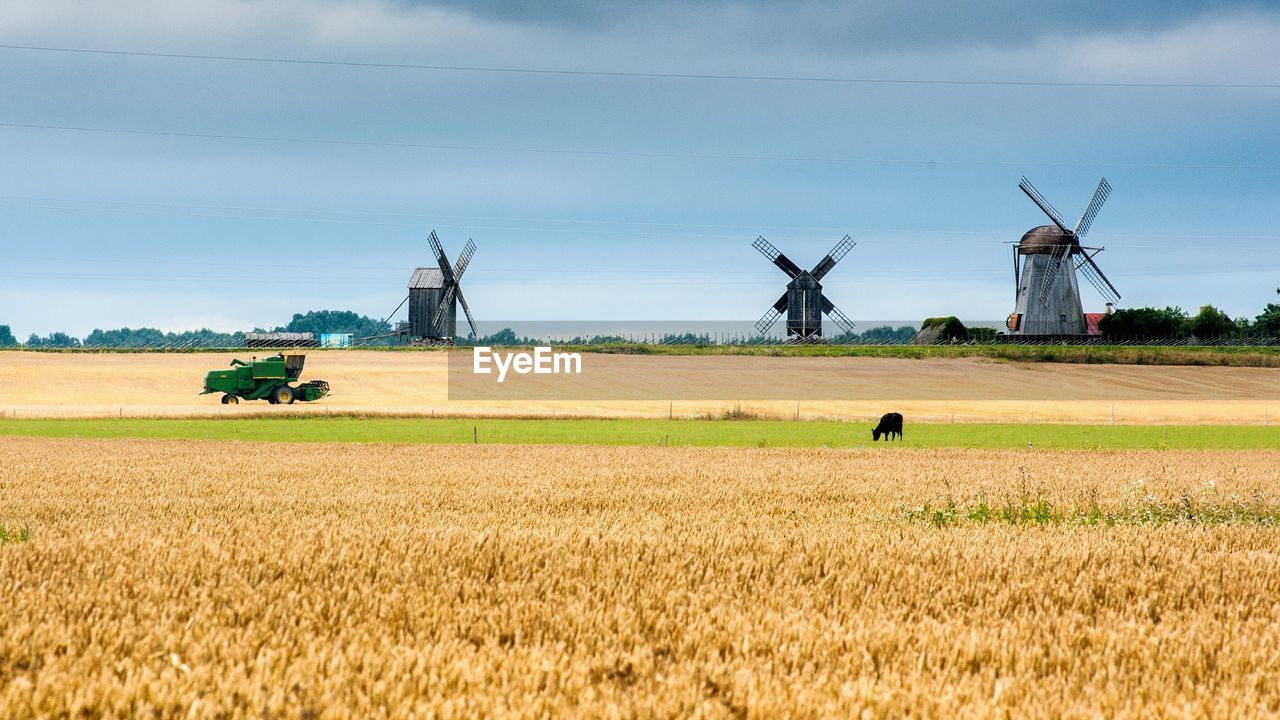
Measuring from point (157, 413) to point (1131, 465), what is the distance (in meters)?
48.0

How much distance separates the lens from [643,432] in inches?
1646

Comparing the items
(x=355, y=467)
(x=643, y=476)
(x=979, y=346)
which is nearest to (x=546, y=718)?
(x=643, y=476)

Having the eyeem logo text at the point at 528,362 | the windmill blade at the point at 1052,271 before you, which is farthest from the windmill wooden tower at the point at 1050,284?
the eyeem logo text at the point at 528,362

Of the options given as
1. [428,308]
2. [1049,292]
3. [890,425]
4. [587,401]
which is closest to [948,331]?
[1049,292]

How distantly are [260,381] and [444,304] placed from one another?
65.7 metres

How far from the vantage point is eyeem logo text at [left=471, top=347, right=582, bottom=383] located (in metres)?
86.4

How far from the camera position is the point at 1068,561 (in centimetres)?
685

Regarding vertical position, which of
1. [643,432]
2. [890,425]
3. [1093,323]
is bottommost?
[643,432]

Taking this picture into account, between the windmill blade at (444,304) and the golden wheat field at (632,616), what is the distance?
114m

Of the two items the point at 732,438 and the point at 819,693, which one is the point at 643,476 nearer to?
the point at 819,693

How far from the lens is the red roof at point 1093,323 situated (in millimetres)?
106213

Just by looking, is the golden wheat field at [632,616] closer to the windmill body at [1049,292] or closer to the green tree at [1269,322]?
the windmill body at [1049,292]

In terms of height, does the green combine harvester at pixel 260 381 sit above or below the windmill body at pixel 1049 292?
below

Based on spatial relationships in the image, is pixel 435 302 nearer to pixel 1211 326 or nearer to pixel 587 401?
pixel 587 401
